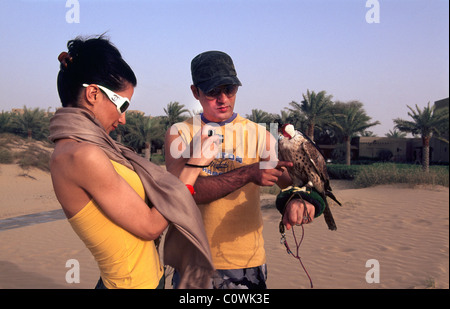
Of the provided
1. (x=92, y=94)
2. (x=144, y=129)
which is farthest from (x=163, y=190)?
(x=144, y=129)

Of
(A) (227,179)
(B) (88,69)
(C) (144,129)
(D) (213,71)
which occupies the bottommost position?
(A) (227,179)

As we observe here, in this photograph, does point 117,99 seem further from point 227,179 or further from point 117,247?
point 227,179

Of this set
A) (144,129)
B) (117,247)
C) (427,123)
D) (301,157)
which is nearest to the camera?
(117,247)

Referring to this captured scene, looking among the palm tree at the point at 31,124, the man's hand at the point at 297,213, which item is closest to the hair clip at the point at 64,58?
the man's hand at the point at 297,213

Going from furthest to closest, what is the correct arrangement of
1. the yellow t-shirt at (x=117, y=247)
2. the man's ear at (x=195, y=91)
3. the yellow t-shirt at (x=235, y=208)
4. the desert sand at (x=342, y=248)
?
the desert sand at (x=342, y=248)
the man's ear at (x=195, y=91)
the yellow t-shirt at (x=235, y=208)
the yellow t-shirt at (x=117, y=247)

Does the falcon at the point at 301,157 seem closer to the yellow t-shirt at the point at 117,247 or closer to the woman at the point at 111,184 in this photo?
the woman at the point at 111,184

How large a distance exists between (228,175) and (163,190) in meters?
0.66

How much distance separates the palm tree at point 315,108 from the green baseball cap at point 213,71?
1066 inches

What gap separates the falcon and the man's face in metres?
0.77

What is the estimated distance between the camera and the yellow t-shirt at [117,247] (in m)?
1.46

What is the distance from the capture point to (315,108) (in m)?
28.2

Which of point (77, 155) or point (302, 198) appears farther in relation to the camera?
point (302, 198)
